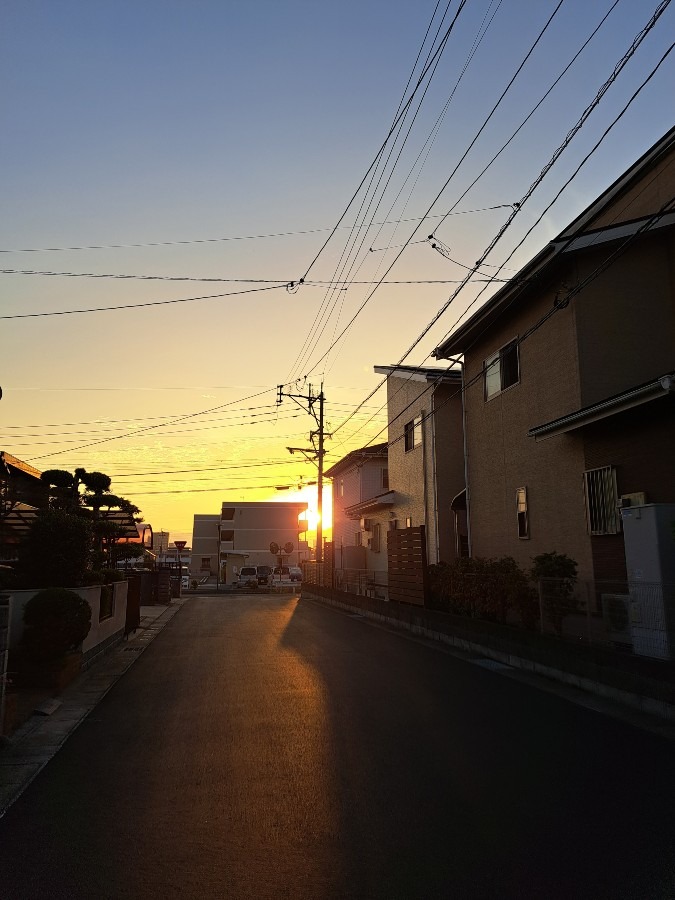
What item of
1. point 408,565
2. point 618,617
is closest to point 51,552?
point 618,617

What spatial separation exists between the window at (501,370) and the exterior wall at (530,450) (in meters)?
0.23

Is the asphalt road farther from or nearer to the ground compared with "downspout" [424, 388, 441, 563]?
nearer to the ground

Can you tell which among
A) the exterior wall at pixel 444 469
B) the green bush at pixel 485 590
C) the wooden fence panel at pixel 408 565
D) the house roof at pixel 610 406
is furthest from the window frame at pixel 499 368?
the exterior wall at pixel 444 469

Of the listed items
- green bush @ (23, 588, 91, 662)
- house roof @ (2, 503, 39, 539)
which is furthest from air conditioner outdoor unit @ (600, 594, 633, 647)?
house roof @ (2, 503, 39, 539)

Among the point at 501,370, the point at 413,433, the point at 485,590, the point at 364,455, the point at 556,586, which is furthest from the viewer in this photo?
the point at 364,455

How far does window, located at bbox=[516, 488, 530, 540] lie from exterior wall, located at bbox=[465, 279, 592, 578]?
154 millimetres

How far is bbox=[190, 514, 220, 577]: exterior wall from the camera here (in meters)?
83.1

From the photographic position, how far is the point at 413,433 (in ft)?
91.1

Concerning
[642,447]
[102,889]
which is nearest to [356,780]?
[102,889]

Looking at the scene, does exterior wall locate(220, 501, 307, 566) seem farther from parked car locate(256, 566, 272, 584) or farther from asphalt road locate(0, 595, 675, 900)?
asphalt road locate(0, 595, 675, 900)

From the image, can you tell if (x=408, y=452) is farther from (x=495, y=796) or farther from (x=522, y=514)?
(x=495, y=796)

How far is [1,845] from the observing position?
4.40 m

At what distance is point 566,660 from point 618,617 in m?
1.10

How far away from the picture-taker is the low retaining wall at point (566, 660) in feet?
27.3
